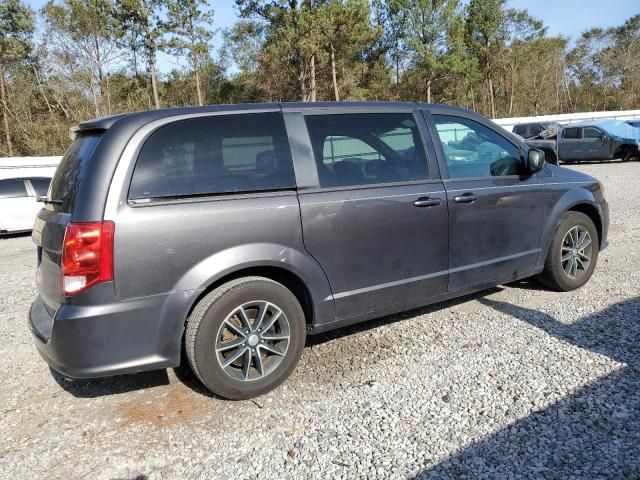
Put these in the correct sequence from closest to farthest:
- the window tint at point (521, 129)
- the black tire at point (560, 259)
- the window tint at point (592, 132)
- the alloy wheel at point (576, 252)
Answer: the black tire at point (560, 259), the alloy wheel at point (576, 252), the window tint at point (592, 132), the window tint at point (521, 129)

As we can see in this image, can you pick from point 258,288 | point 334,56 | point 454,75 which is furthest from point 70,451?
point 454,75

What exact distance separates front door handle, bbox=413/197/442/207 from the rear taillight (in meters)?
A: 2.11

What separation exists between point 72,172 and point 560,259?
4165 mm

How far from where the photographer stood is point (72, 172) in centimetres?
319

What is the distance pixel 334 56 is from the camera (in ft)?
114

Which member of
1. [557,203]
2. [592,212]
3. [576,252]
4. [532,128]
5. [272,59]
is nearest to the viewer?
[557,203]

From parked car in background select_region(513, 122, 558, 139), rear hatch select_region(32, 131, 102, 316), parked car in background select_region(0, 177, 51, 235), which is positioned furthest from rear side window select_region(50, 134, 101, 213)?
parked car in background select_region(513, 122, 558, 139)

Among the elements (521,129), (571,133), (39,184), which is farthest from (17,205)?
(521,129)

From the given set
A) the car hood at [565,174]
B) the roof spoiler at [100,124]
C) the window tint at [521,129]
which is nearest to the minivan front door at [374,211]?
the roof spoiler at [100,124]

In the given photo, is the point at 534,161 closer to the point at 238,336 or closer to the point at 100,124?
the point at 238,336

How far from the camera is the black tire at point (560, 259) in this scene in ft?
15.8

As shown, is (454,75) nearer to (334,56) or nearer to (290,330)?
(334,56)

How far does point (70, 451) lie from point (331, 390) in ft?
5.14

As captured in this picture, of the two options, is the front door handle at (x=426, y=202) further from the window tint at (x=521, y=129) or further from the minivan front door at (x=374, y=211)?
the window tint at (x=521, y=129)
